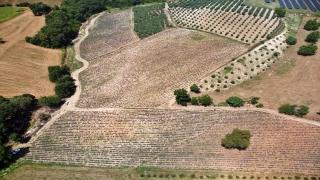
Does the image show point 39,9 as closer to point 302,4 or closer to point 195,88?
point 195,88

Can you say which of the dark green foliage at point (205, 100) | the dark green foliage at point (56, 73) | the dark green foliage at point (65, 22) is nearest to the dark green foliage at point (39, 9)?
the dark green foliage at point (65, 22)

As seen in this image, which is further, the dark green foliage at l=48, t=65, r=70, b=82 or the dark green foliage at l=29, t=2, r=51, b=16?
the dark green foliage at l=29, t=2, r=51, b=16

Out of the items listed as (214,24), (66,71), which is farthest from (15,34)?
(214,24)

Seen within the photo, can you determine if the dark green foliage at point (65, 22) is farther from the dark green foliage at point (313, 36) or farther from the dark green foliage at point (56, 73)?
the dark green foliage at point (313, 36)

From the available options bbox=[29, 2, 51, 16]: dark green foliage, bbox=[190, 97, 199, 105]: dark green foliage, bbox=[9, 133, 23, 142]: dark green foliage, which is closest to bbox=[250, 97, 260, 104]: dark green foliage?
bbox=[190, 97, 199, 105]: dark green foliage

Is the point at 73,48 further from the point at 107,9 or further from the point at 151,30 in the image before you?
the point at 107,9

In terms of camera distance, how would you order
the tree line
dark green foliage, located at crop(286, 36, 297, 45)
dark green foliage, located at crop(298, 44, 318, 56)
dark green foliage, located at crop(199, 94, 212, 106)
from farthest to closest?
the tree line < dark green foliage, located at crop(286, 36, 297, 45) < dark green foliage, located at crop(298, 44, 318, 56) < dark green foliage, located at crop(199, 94, 212, 106)

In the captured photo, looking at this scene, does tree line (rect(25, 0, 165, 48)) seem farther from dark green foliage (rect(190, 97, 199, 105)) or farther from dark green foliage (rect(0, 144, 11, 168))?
dark green foliage (rect(190, 97, 199, 105))
